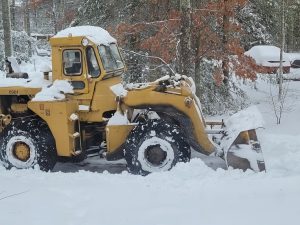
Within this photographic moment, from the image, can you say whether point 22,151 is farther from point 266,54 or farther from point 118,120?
point 266,54

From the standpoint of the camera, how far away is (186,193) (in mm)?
6566

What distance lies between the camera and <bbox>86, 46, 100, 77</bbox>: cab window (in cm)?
816

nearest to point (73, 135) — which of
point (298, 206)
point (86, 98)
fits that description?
point (86, 98)

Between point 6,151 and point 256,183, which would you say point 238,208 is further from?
point 6,151

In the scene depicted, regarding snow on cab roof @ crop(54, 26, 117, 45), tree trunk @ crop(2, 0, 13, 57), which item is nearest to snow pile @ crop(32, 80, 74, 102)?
snow on cab roof @ crop(54, 26, 117, 45)

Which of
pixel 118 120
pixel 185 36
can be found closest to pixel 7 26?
pixel 185 36

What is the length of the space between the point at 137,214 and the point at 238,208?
1.30 meters

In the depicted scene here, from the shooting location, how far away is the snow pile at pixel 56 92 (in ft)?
26.7

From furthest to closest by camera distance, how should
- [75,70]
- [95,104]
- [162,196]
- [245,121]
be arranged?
1. [95,104]
2. [75,70]
3. [245,121]
4. [162,196]

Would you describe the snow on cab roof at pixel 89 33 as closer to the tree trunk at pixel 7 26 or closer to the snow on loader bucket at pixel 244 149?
the snow on loader bucket at pixel 244 149

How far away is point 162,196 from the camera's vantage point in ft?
21.2

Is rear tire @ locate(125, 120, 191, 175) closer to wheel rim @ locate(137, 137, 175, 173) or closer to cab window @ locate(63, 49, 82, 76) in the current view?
wheel rim @ locate(137, 137, 175, 173)

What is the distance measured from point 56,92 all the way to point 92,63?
0.82m

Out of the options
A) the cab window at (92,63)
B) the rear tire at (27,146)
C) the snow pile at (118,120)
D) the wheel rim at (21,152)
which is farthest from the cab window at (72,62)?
the wheel rim at (21,152)
